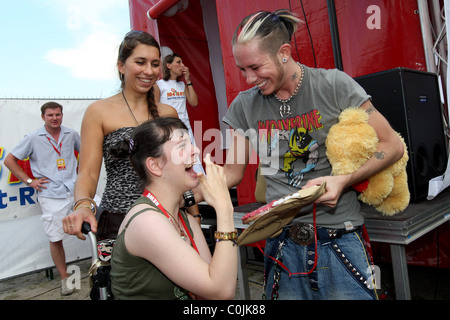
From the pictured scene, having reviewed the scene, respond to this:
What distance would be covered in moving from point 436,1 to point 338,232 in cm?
216

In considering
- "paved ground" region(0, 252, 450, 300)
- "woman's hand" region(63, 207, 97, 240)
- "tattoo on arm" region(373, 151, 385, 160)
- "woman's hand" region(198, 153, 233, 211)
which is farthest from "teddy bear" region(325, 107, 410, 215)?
"woman's hand" region(63, 207, 97, 240)

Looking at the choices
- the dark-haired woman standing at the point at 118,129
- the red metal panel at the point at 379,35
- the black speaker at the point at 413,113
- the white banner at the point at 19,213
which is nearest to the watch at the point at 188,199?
the dark-haired woman standing at the point at 118,129

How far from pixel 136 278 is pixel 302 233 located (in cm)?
78

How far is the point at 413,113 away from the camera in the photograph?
2168 millimetres

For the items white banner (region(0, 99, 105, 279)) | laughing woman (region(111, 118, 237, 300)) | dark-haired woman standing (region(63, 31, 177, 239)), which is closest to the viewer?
laughing woman (region(111, 118, 237, 300))

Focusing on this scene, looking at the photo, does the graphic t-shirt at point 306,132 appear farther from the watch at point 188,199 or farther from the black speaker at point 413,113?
the black speaker at point 413,113

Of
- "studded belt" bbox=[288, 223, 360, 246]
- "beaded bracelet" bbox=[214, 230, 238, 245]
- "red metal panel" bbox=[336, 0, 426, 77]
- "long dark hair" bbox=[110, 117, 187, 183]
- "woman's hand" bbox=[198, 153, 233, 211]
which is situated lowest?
"studded belt" bbox=[288, 223, 360, 246]

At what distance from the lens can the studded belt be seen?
5.03 feet

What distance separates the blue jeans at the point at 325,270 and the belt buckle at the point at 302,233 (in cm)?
2

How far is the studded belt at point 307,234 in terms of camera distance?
153 centimetres

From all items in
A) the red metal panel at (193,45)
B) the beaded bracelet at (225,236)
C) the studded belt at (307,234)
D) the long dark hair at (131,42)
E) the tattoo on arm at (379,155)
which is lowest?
the studded belt at (307,234)

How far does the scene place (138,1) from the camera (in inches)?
209

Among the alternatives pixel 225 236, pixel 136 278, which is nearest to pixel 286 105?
pixel 225 236

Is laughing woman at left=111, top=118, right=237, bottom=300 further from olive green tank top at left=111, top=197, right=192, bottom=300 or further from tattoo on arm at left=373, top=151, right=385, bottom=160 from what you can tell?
tattoo on arm at left=373, top=151, right=385, bottom=160
